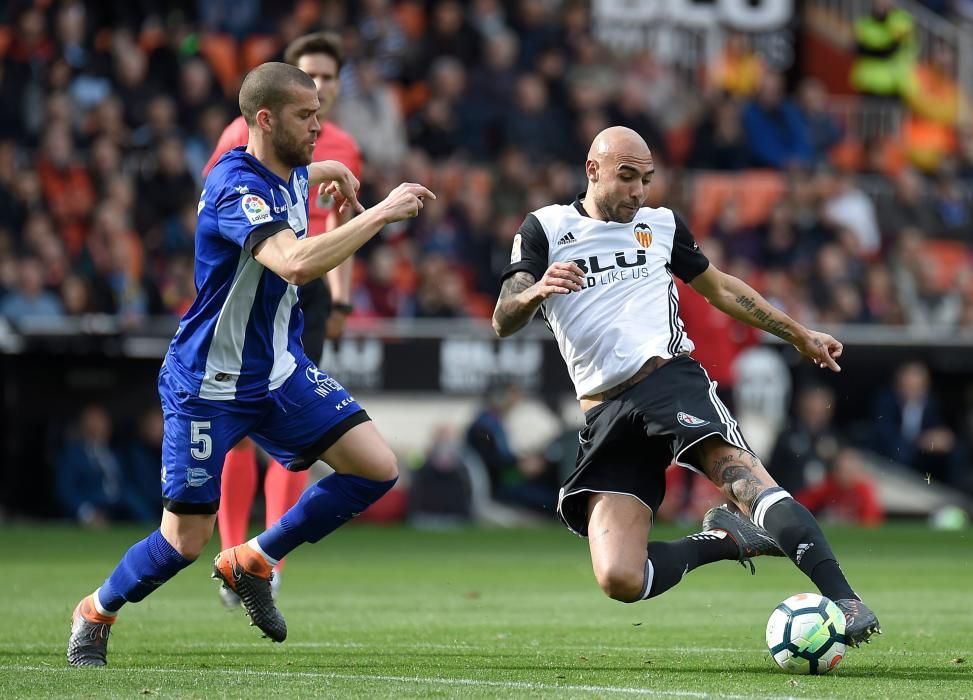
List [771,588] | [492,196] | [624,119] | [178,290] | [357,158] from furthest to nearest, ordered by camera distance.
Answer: [624,119], [492,196], [178,290], [771,588], [357,158]

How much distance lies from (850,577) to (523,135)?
1019 cm

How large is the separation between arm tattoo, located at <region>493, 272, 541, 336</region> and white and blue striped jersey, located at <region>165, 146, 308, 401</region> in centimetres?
85

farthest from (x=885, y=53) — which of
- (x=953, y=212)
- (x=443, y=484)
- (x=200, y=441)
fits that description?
(x=200, y=441)

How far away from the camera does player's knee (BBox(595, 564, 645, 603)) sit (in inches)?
270

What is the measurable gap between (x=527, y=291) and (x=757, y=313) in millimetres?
1196

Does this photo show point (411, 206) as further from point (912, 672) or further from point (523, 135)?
point (523, 135)

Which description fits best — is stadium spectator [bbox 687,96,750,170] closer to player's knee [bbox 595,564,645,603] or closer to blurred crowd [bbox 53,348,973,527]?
blurred crowd [bbox 53,348,973,527]

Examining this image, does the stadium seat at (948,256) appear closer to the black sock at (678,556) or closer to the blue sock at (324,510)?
the black sock at (678,556)

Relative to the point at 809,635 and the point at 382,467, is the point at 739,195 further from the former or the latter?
the point at 809,635

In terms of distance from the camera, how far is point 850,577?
11617mm

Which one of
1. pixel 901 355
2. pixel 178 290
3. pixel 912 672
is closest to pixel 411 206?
pixel 912 672

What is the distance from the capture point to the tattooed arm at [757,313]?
7.18 m

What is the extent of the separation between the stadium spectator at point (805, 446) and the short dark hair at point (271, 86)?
1169cm

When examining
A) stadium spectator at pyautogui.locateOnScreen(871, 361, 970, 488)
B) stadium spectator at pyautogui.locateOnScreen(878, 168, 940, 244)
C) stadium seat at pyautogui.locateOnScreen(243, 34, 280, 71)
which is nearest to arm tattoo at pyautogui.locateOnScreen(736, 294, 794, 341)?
stadium spectator at pyautogui.locateOnScreen(871, 361, 970, 488)
